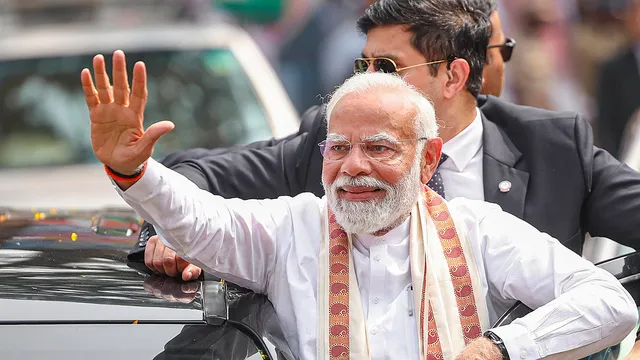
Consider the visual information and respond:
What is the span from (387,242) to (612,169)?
107cm

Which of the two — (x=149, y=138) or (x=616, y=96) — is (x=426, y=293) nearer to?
(x=149, y=138)

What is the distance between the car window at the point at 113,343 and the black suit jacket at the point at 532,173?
1339 millimetres

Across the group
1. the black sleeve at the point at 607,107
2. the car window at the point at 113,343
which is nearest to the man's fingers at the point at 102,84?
the car window at the point at 113,343

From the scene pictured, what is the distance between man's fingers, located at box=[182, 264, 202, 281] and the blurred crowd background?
17.7 ft

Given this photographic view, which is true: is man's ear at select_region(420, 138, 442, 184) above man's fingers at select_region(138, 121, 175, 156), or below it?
below

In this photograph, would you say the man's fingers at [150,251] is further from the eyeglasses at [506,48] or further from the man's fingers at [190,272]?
the eyeglasses at [506,48]

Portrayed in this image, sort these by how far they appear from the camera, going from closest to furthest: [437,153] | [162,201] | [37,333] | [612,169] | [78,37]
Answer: [37,333] < [162,201] < [437,153] < [612,169] < [78,37]

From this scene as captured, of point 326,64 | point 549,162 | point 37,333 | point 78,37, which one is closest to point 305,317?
point 37,333

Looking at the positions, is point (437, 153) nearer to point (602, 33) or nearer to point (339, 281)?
point (339, 281)

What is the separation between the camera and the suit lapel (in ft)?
14.9

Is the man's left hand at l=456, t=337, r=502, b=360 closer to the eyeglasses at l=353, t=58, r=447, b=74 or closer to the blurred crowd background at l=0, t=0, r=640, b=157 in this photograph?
the eyeglasses at l=353, t=58, r=447, b=74

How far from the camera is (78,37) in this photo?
8000 millimetres

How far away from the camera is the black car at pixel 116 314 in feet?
10.1

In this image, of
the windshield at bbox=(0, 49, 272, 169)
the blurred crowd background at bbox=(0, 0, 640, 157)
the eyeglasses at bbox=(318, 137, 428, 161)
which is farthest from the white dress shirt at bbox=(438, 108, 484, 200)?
the blurred crowd background at bbox=(0, 0, 640, 157)
